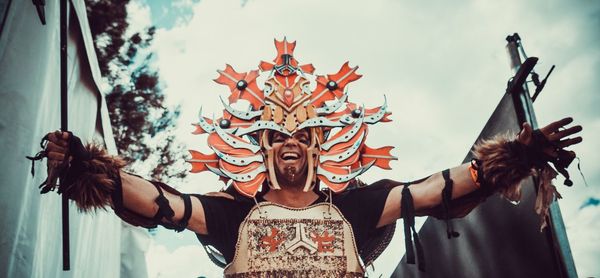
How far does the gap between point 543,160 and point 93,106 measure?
9.48 feet

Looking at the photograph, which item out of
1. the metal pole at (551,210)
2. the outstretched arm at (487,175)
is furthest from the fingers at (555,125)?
the metal pole at (551,210)

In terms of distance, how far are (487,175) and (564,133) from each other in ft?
1.40

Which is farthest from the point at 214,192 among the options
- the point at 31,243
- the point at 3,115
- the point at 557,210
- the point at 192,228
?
the point at 557,210

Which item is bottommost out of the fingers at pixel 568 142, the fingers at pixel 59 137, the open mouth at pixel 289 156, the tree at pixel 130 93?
the fingers at pixel 568 142

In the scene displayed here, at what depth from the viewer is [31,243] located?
7.38 ft

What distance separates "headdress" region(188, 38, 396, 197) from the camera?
2900mm

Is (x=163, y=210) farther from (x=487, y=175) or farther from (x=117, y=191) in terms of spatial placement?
(x=487, y=175)

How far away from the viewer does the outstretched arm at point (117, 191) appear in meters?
2.20

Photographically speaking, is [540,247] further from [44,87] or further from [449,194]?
[44,87]

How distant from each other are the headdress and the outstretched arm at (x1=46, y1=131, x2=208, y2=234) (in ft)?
0.99

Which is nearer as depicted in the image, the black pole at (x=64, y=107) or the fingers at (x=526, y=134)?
the black pole at (x=64, y=107)

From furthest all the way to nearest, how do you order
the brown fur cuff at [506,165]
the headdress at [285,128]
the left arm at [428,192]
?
1. the headdress at [285,128]
2. the left arm at [428,192]
3. the brown fur cuff at [506,165]

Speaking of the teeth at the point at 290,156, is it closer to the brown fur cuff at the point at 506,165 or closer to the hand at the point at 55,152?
the brown fur cuff at the point at 506,165

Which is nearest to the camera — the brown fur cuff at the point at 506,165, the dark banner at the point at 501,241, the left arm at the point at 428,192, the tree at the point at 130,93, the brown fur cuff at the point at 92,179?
the brown fur cuff at the point at 92,179
